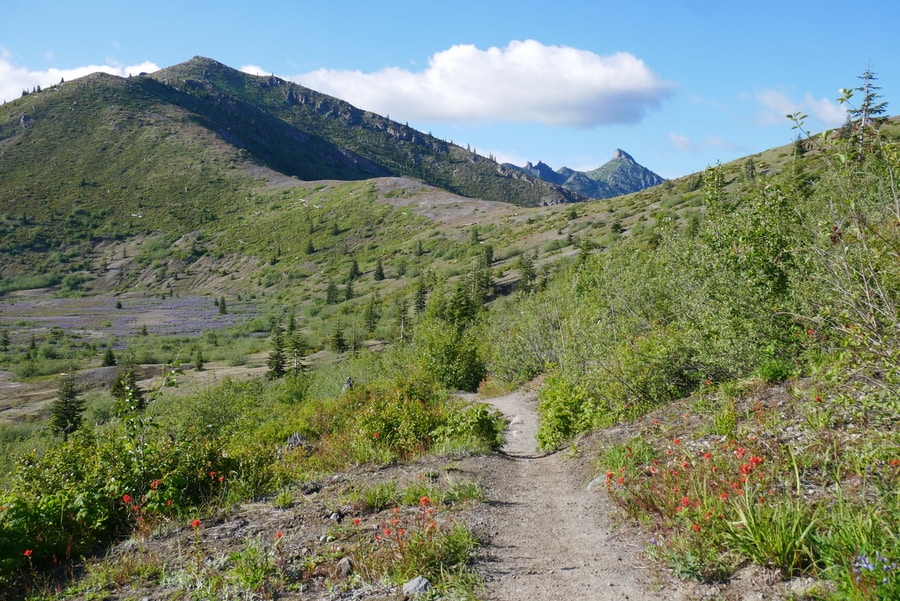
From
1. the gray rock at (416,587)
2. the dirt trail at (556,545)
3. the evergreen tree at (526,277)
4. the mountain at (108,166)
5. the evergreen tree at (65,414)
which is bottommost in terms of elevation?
the evergreen tree at (65,414)

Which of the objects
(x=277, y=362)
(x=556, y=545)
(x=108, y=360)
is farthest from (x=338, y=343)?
(x=556, y=545)

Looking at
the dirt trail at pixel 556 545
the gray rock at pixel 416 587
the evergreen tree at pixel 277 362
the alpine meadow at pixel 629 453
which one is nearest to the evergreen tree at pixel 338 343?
the evergreen tree at pixel 277 362

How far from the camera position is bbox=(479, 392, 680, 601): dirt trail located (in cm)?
459

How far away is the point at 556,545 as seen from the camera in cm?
573

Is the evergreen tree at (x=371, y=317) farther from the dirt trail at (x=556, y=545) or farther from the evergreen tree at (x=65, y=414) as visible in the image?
the dirt trail at (x=556, y=545)

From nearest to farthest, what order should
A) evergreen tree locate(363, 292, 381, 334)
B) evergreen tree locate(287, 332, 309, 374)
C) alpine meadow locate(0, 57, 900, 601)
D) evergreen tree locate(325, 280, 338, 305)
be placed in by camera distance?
alpine meadow locate(0, 57, 900, 601) < evergreen tree locate(287, 332, 309, 374) < evergreen tree locate(363, 292, 381, 334) < evergreen tree locate(325, 280, 338, 305)

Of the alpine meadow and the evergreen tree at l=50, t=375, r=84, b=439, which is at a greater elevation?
the alpine meadow

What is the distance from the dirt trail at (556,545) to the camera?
459cm

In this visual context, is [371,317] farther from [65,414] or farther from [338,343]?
[65,414]

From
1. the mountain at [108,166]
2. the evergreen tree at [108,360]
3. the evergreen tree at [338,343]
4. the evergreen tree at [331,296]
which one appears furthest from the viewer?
the mountain at [108,166]

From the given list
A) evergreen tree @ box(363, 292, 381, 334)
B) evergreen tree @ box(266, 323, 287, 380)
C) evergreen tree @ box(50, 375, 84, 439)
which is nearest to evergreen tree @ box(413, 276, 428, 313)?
evergreen tree @ box(363, 292, 381, 334)

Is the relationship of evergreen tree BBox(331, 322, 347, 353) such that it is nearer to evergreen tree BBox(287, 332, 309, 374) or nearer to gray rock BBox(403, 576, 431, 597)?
evergreen tree BBox(287, 332, 309, 374)

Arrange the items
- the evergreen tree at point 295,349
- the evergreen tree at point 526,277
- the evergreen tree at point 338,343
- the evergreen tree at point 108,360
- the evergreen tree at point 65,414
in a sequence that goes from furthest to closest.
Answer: the evergreen tree at point 108,360
the evergreen tree at point 338,343
the evergreen tree at point 526,277
the evergreen tree at point 295,349
the evergreen tree at point 65,414

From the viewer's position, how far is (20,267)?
330 feet
